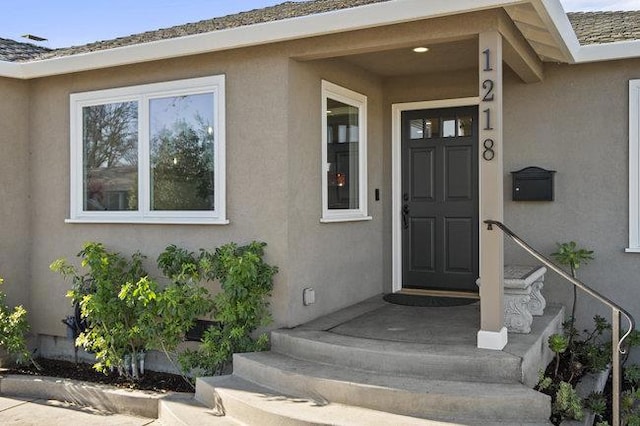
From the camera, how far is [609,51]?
5.54m

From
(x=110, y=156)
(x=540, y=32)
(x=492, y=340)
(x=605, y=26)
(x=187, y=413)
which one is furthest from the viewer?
(x=605, y=26)

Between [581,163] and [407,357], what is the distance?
9.61 ft

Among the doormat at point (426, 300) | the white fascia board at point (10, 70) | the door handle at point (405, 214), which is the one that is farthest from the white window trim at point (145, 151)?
the door handle at point (405, 214)

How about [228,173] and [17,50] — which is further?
[17,50]

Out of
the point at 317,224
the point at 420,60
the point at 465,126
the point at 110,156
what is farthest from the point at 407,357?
the point at 110,156

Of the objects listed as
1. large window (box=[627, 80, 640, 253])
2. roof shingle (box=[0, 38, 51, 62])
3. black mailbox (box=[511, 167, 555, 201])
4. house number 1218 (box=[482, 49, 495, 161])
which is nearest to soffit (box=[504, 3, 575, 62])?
house number 1218 (box=[482, 49, 495, 161])

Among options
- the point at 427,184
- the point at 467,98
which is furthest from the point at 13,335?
the point at 467,98

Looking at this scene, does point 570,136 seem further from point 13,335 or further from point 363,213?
point 13,335

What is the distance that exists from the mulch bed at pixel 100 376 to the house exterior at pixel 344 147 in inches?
17.6

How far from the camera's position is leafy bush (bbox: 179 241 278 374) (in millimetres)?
5051

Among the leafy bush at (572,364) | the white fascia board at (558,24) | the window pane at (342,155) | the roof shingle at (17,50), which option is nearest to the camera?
the leafy bush at (572,364)

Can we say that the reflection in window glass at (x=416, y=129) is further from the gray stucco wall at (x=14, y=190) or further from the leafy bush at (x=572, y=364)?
the gray stucco wall at (x=14, y=190)

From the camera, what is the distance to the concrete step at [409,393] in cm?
391

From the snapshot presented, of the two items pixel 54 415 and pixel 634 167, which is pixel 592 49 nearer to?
pixel 634 167
